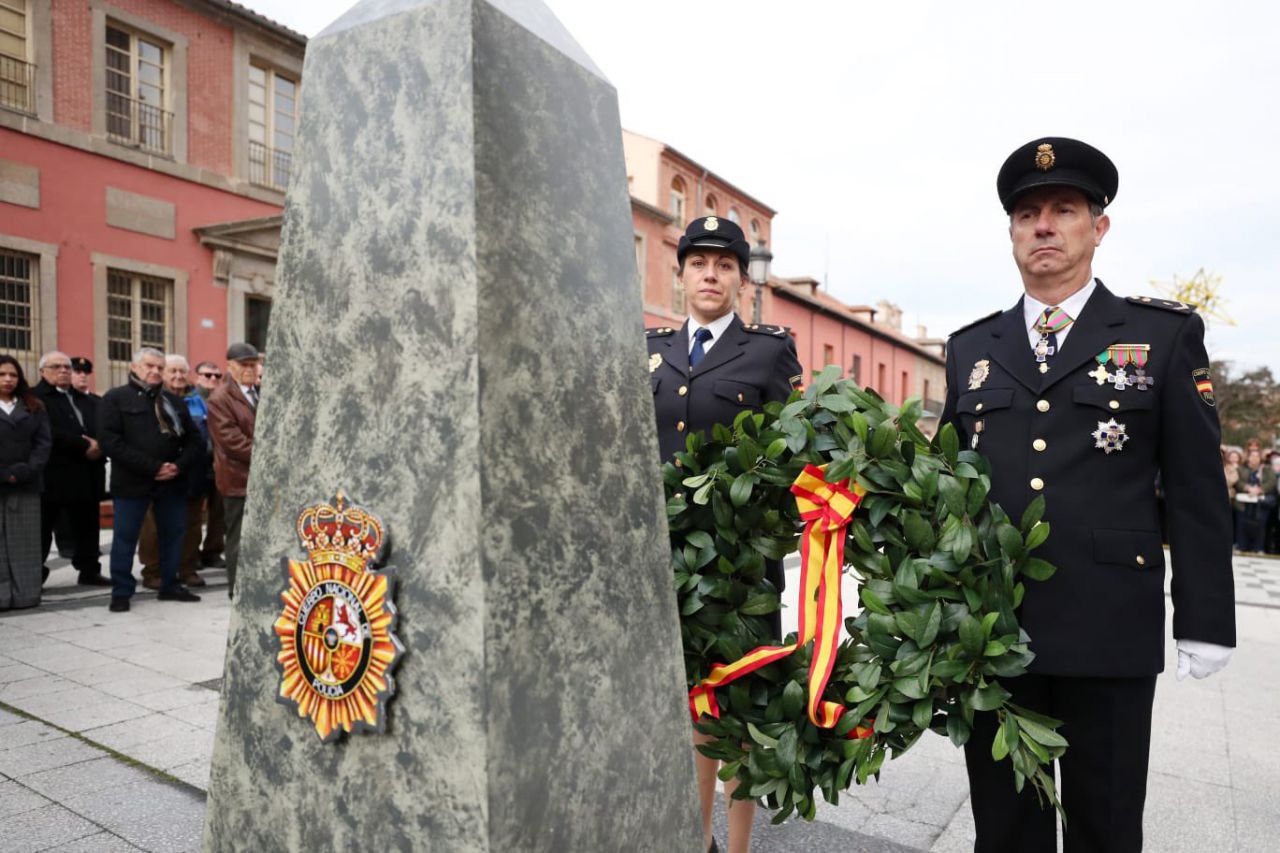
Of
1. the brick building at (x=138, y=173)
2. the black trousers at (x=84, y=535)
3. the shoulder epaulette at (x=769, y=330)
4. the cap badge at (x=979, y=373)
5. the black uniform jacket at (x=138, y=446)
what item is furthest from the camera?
the brick building at (x=138, y=173)

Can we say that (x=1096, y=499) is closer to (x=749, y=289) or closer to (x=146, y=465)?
(x=146, y=465)

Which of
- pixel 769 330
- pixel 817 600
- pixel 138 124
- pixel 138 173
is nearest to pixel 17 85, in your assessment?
pixel 138 124

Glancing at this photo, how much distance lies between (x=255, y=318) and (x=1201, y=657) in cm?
1345

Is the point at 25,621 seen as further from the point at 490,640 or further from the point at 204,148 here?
the point at 204,148

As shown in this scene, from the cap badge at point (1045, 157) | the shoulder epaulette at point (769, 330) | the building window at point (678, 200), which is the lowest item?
the shoulder epaulette at point (769, 330)

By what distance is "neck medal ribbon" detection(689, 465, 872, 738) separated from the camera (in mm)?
1904

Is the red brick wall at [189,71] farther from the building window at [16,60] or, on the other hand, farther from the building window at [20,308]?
the building window at [20,308]

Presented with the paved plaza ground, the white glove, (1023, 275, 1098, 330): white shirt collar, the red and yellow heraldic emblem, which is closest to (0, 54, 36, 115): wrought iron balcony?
the paved plaza ground

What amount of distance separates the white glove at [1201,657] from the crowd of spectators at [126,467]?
4795 mm

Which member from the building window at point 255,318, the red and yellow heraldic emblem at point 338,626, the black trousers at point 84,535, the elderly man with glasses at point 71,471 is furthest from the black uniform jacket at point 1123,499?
the building window at point 255,318

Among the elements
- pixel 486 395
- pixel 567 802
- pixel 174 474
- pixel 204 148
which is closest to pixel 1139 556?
pixel 567 802

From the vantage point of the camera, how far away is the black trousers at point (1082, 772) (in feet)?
5.82

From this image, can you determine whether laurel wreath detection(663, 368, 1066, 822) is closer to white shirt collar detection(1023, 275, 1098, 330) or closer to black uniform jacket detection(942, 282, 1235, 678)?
black uniform jacket detection(942, 282, 1235, 678)

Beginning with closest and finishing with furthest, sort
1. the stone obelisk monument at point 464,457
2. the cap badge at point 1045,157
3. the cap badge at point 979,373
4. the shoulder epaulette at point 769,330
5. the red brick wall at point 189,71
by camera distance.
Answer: the stone obelisk monument at point 464,457
the cap badge at point 1045,157
the cap badge at point 979,373
the shoulder epaulette at point 769,330
the red brick wall at point 189,71
